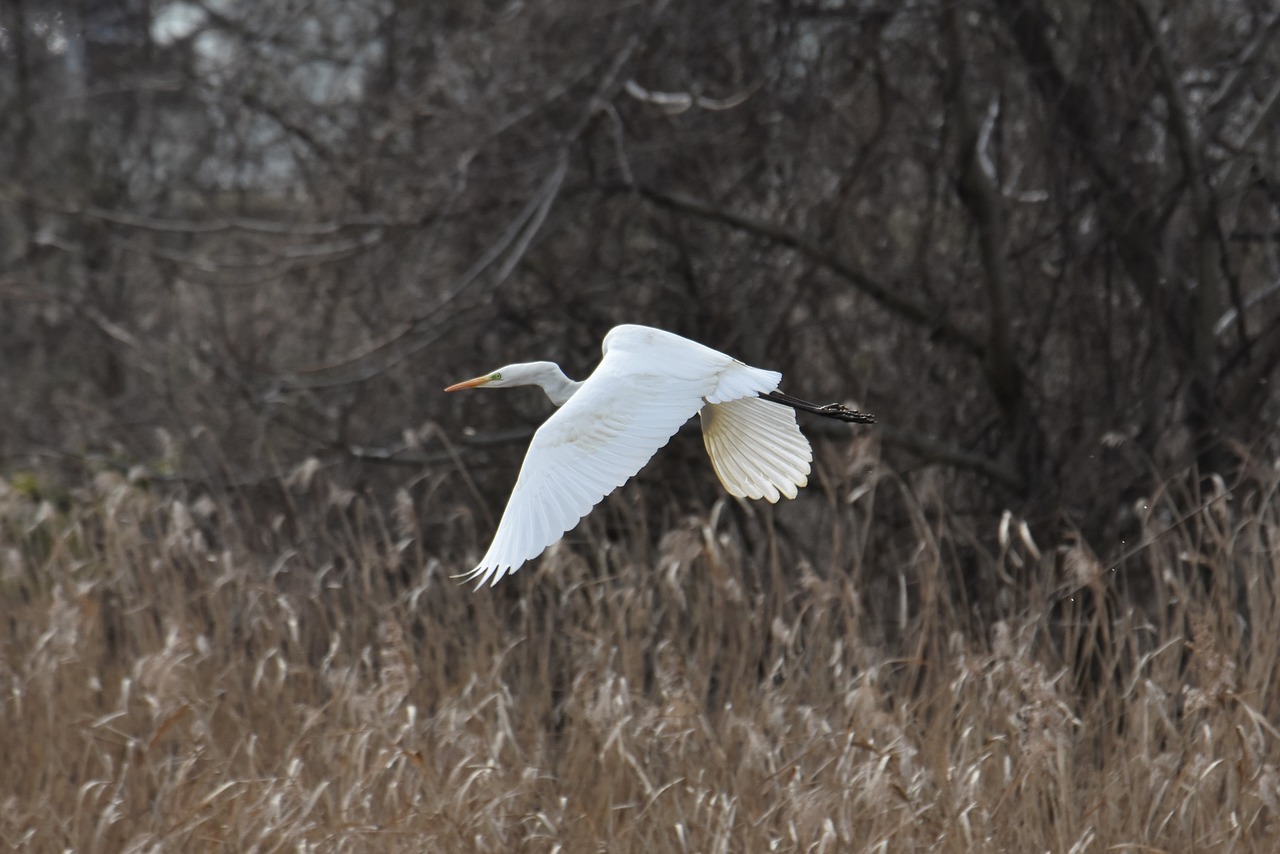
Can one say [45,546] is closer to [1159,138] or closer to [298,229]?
[298,229]

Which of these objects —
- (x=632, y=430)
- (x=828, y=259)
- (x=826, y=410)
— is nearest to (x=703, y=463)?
(x=828, y=259)

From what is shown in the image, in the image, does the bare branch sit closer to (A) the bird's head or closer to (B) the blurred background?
(B) the blurred background

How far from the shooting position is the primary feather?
2094mm

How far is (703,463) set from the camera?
428 cm

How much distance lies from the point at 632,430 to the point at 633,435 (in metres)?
0.01

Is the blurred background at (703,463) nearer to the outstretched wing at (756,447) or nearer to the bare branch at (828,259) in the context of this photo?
the bare branch at (828,259)

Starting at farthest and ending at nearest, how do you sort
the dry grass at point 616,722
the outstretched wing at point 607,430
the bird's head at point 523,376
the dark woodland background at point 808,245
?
1. the dark woodland background at point 808,245
2. the bird's head at point 523,376
3. the dry grass at point 616,722
4. the outstretched wing at point 607,430

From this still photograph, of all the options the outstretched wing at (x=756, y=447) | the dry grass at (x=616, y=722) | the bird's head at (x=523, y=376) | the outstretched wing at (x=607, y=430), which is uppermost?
the bird's head at (x=523, y=376)

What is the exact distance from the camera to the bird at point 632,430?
2100mm

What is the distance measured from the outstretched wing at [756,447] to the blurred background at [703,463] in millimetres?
166

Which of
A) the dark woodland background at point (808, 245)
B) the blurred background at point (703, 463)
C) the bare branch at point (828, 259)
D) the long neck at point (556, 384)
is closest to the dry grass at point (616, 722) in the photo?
the blurred background at point (703, 463)

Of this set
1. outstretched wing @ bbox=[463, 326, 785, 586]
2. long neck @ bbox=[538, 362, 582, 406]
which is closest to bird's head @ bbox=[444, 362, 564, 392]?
long neck @ bbox=[538, 362, 582, 406]

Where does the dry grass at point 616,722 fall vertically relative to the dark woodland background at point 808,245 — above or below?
below

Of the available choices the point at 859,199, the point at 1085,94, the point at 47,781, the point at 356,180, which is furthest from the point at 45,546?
the point at 1085,94
